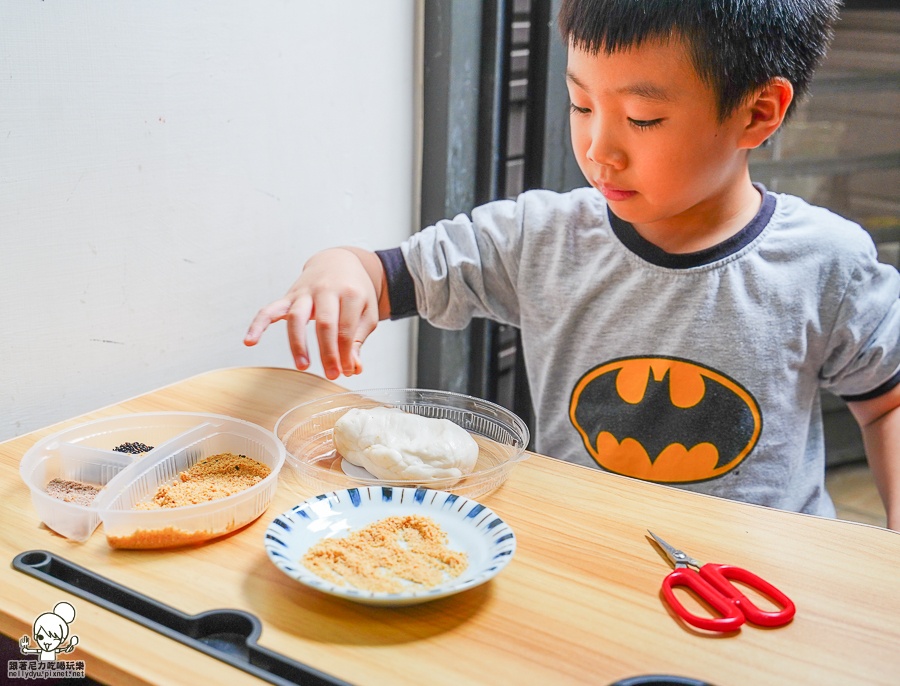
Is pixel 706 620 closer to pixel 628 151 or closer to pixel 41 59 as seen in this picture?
pixel 628 151

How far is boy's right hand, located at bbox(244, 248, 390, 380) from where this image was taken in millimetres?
739

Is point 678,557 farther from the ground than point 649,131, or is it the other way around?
point 649,131

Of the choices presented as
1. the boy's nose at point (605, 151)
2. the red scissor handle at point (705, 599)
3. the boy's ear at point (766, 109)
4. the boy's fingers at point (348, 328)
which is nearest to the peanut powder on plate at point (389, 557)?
the red scissor handle at point (705, 599)

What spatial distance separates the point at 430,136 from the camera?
3.97 ft

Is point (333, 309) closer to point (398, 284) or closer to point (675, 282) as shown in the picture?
point (398, 284)

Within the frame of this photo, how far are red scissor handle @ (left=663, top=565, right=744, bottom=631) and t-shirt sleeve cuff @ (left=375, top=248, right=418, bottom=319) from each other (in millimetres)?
519

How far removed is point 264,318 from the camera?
0.73 metres

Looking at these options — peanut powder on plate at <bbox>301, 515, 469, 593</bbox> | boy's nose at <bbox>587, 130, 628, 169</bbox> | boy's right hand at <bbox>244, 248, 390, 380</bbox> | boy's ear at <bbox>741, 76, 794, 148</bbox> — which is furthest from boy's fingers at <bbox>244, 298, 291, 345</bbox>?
boy's ear at <bbox>741, 76, 794, 148</bbox>

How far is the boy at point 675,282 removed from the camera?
2.48 ft

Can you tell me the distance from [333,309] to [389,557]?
1.10ft

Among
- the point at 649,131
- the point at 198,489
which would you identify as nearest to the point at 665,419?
the point at 649,131

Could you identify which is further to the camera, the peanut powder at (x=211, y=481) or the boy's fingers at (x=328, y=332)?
the boy's fingers at (x=328, y=332)

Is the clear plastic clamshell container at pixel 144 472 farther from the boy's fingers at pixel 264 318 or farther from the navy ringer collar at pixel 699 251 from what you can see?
the navy ringer collar at pixel 699 251

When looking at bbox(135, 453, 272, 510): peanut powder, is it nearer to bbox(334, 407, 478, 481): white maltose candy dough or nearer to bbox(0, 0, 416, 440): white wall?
bbox(334, 407, 478, 481): white maltose candy dough
